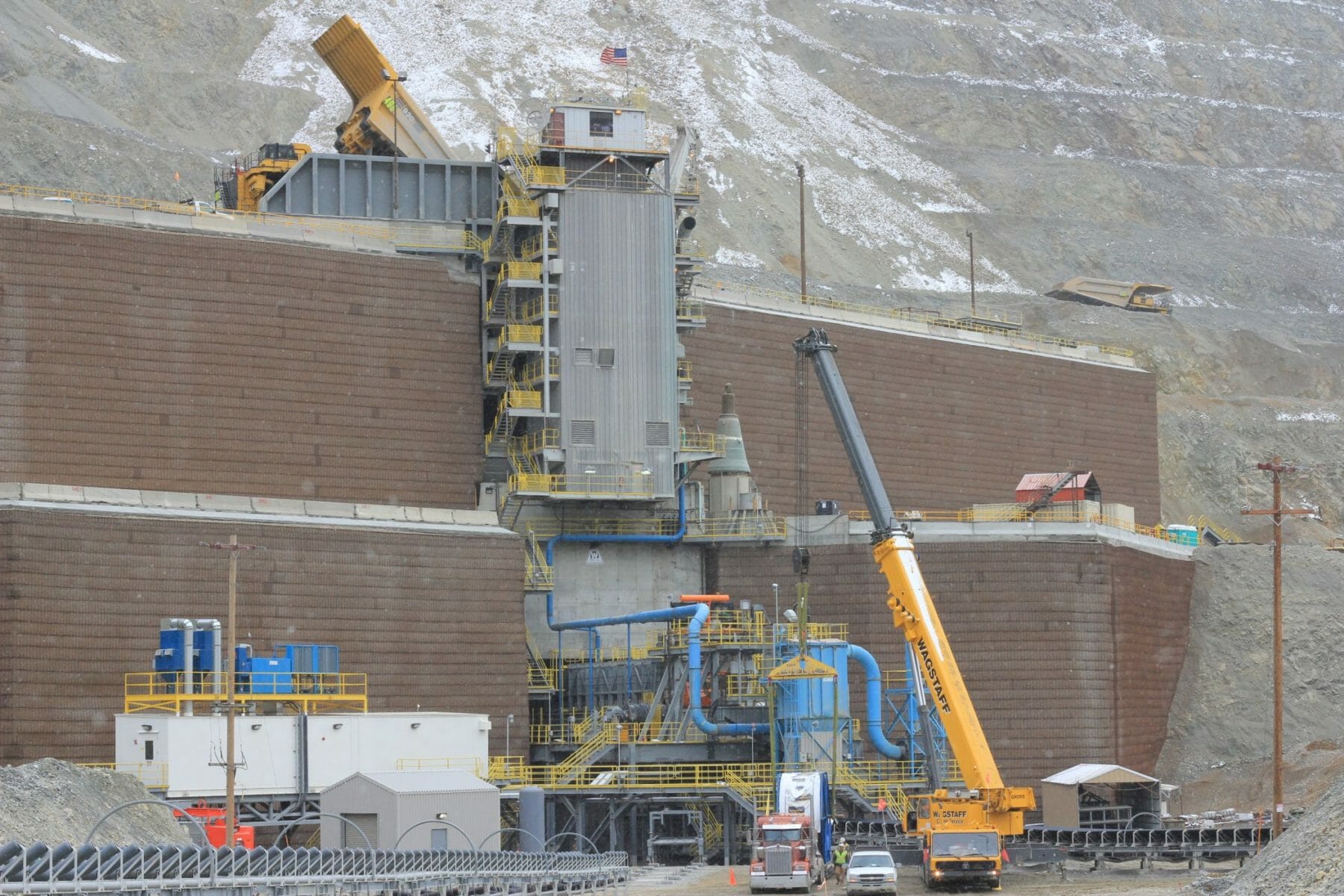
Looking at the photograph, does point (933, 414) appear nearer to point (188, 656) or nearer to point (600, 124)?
point (600, 124)

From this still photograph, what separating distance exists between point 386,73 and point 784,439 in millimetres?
25639

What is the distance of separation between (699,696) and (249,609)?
17749 millimetres

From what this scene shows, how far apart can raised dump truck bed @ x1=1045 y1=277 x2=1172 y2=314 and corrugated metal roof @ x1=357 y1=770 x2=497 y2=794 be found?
11366cm

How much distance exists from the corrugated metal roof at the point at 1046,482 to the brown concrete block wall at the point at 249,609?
88.2ft

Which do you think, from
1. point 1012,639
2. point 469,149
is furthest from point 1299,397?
point 1012,639

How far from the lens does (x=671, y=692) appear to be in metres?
92.4

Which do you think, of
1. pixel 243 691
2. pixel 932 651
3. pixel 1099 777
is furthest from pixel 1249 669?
pixel 243 691

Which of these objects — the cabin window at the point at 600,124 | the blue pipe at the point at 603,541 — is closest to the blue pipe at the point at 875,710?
the blue pipe at the point at 603,541

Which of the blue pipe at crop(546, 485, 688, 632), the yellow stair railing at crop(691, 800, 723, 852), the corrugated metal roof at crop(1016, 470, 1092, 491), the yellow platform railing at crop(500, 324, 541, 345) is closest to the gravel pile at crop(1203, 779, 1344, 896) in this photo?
the yellow stair railing at crop(691, 800, 723, 852)

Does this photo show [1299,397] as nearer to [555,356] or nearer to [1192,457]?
[1192,457]

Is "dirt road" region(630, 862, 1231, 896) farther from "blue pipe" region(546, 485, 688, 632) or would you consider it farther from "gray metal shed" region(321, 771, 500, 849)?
"blue pipe" region(546, 485, 688, 632)

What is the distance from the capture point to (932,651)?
78.2 meters

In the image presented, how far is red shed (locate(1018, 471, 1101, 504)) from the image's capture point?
104 metres

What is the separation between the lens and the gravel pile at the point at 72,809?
55500mm
